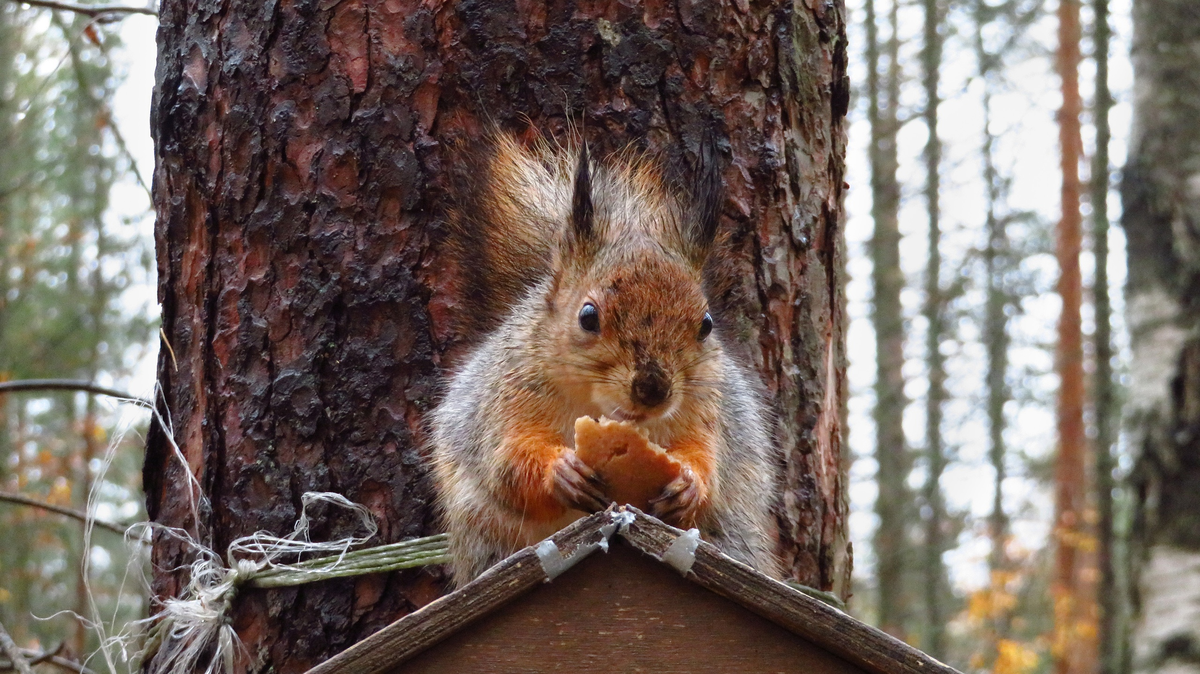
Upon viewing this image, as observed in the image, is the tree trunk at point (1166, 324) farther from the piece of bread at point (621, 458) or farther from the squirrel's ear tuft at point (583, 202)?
the piece of bread at point (621, 458)

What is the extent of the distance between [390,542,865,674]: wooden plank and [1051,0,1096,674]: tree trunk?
11.1 metres

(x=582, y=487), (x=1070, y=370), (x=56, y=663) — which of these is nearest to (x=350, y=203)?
(x=582, y=487)

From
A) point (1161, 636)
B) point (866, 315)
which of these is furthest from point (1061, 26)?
point (1161, 636)

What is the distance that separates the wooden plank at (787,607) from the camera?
4.42 ft

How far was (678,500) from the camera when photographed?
160cm

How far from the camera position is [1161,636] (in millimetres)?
4188

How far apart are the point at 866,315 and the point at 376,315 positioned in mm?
8236

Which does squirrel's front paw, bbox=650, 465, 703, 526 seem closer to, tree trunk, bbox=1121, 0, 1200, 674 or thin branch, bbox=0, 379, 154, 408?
thin branch, bbox=0, 379, 154, 408

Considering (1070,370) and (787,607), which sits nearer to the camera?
(787,607)

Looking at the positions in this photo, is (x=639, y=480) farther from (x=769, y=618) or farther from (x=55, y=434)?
(x=55, y=434)

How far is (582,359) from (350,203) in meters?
0.55

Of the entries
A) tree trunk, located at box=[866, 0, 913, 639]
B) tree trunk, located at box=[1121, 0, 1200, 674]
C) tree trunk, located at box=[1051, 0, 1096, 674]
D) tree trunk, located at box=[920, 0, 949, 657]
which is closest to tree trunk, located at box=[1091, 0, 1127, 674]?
tree trunk, located at box=[1121, 0, 1200, 674]

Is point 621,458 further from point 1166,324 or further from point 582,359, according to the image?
point 1166,324

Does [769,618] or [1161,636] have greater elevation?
[769,618]
